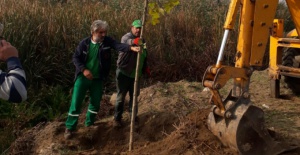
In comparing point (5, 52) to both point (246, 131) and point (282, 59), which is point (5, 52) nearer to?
point (246, 131)

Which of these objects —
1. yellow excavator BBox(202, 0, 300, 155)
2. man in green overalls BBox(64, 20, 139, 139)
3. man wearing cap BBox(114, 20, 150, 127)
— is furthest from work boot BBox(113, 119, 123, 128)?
yellow excavator BBox(202, 0, 300, 155)

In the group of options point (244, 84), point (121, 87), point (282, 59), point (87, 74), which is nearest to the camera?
point (244, 84)

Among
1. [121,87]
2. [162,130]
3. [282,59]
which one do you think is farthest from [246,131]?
[282,59]

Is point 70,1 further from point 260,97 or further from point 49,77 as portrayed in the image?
point 260,97

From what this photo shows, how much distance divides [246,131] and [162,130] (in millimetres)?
1864

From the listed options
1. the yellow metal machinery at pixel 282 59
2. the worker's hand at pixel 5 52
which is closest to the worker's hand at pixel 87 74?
the worker's hand at pixel 5 52

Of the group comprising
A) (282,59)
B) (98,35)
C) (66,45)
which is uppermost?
(98,35)

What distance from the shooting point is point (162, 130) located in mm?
6707

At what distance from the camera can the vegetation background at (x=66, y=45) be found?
29.0ft

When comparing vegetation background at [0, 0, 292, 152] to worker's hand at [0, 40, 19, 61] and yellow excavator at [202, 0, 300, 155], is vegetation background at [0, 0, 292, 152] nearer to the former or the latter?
yellow excavator at [202, 0, 300, 155]

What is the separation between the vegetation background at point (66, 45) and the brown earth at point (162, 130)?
0.90 m

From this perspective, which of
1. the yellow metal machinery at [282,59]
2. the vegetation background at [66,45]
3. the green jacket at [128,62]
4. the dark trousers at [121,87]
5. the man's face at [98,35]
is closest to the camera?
the man's face at [98,35]

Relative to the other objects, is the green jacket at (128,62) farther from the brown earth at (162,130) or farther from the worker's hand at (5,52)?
the worker's hand at (5,52)

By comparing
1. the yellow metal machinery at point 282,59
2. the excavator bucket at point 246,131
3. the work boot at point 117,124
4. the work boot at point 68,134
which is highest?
the yellow metal machinery at point 282,59
